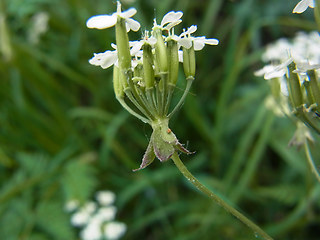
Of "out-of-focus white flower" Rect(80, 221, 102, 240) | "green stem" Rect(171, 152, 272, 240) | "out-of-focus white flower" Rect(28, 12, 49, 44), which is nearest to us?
"green stem" Rect(171, 152, 272, 240)

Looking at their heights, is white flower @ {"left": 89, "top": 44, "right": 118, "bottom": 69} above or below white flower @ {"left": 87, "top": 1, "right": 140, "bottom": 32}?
below

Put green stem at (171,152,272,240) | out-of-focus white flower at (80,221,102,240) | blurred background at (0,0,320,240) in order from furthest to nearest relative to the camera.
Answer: blurred background at (0,0,320,240)
out-of-focus white flower at (80,221,102,240)
green stem at (171,152,272,240)

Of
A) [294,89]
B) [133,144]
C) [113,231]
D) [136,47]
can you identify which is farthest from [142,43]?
[133,144]

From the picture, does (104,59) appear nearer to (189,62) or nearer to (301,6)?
(189,62)

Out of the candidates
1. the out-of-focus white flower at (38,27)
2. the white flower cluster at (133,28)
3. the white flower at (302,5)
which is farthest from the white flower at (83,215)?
the white flower at (302,5)

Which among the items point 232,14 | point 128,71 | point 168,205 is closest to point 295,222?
point 168,205

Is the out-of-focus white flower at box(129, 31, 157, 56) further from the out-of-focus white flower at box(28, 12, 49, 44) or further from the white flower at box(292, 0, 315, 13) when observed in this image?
the out-of-focus white flower at box(28, 12, 49, 44)

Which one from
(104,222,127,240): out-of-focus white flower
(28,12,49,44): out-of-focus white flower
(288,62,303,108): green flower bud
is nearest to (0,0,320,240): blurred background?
(28,12,49,44): out-of-focus white flower

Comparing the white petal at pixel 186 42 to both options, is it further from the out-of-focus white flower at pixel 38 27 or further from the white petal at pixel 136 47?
the out-of-focus white flower at pixel 38 27
